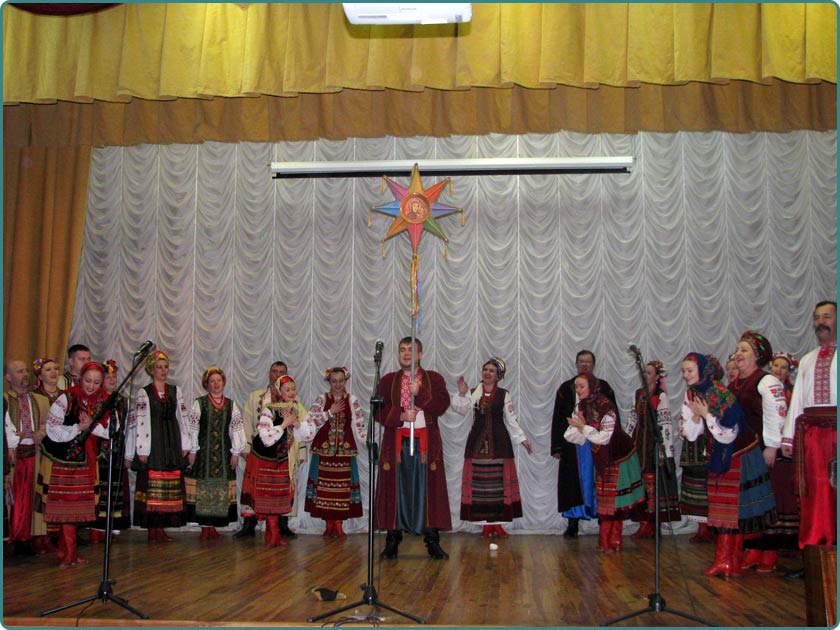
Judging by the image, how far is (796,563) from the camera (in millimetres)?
5277

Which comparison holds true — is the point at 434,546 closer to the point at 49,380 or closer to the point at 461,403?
the point at 461,403

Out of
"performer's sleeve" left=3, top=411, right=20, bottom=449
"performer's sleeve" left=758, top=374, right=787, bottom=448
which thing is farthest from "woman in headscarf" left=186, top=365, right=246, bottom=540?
"performer's sleeve" left=758, top=374, right=787, bottom=448

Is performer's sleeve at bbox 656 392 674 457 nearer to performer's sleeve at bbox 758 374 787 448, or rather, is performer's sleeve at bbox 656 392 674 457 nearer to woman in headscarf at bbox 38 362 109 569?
performer's sleeve at bbox 758 374 787 448

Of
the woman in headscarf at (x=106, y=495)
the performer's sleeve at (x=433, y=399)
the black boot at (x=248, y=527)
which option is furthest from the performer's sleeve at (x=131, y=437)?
the performer's sleeve at (x=433, y=399)

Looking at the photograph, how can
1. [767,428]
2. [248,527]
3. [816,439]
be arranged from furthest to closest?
[248,527] < [767,428] < [816,439]

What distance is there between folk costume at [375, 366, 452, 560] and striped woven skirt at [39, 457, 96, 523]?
1.93 metres

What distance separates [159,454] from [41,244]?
2.63 m

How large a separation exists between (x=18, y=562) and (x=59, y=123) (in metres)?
4.13

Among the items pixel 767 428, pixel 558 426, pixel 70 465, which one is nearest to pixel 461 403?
pixel 558 426

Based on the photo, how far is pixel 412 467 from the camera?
18.4 ft

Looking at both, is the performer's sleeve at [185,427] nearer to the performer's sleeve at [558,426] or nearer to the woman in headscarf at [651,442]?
the performer's sleeve at [558,426]

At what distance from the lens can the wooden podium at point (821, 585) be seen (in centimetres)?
330

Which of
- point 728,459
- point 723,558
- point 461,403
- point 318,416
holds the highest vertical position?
point 461,403

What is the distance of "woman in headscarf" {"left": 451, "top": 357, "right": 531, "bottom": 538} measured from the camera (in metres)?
6.35
